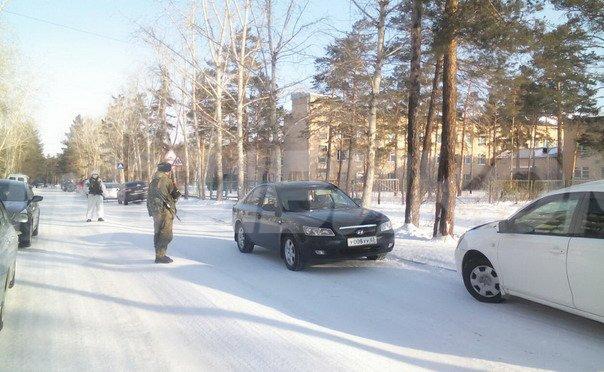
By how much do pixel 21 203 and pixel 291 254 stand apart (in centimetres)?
642

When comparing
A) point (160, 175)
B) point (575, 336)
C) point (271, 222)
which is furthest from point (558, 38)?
point (160, 175)

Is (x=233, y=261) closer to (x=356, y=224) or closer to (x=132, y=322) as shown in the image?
(x=356, y=224)

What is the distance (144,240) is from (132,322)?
6984 mm

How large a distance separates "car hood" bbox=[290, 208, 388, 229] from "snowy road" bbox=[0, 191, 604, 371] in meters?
0.83

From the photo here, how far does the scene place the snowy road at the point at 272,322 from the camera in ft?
13.7

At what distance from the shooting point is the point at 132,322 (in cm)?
524

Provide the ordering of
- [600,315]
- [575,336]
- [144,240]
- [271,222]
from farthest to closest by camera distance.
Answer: [144,240] → [271,222] → [575,336] → [600,315]

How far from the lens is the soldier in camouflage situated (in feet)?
28.8

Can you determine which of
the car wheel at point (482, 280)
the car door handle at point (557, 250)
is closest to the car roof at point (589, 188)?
the car door handle at point (557, 250)

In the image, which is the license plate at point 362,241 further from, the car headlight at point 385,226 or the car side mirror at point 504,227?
the car side mirror at point 504,227

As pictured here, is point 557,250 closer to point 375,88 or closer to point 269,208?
point 269,208

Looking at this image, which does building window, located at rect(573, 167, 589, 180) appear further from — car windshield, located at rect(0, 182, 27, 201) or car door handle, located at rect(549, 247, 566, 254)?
car windshield, located at rect(0, 182, 27, 201)

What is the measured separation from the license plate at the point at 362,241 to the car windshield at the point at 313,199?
1.28m

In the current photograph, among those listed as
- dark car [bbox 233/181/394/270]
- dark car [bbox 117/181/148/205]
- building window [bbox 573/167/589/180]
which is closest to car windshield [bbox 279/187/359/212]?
dark car [bbox 233/181/394/270]
